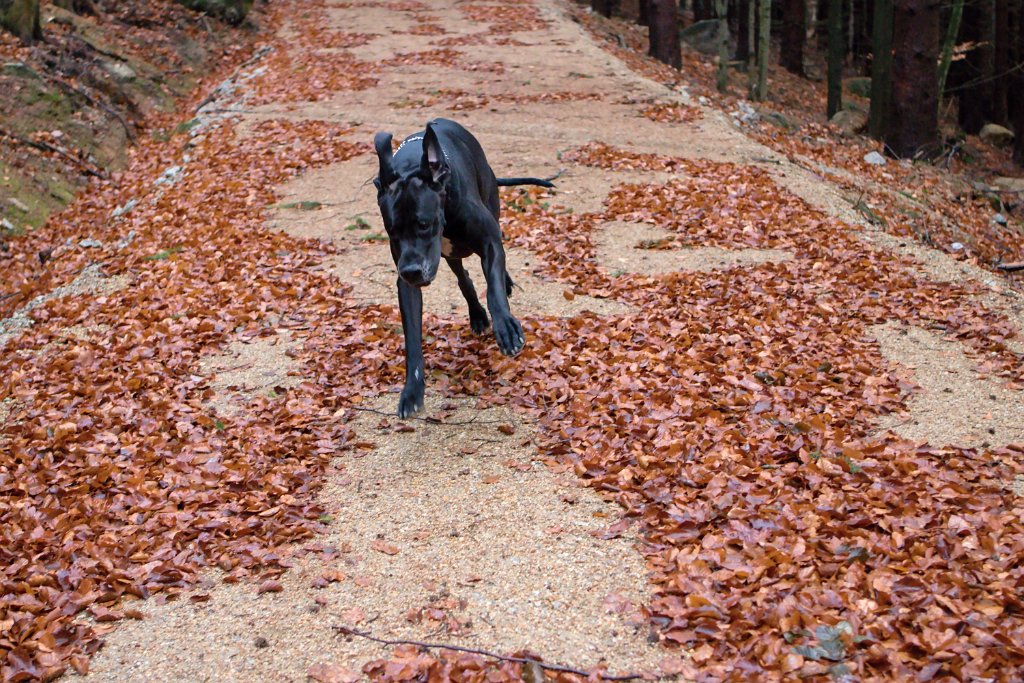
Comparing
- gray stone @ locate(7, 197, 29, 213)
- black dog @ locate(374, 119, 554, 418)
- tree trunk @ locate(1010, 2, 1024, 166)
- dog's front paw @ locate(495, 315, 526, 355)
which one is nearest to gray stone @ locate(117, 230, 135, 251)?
gray stone @ locate(7, 197, 29, 213)

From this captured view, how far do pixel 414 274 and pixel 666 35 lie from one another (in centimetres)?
1941

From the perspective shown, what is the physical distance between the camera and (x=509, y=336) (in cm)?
567

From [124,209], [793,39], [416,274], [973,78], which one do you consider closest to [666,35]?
[973,78]

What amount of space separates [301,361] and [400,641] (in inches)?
148

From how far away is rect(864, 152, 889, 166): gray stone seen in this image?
15500 millimetres

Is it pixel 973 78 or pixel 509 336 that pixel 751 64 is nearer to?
pixel 973 78

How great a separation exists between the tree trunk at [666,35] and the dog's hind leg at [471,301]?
1682 centimetres

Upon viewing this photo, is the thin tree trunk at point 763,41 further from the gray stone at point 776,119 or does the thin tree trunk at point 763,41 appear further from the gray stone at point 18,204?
the gray stone at point 18,204

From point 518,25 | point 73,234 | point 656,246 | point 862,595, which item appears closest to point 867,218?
point 656,246

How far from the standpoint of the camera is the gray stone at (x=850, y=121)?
1975cm

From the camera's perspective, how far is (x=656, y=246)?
34.0 ft

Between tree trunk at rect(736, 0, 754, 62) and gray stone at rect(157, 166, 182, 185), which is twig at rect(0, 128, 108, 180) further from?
tree trunk at rect(736, 0, 754, 62)

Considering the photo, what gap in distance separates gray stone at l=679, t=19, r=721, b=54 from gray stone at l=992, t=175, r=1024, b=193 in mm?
13507

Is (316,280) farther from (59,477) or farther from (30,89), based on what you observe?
(30,89)
